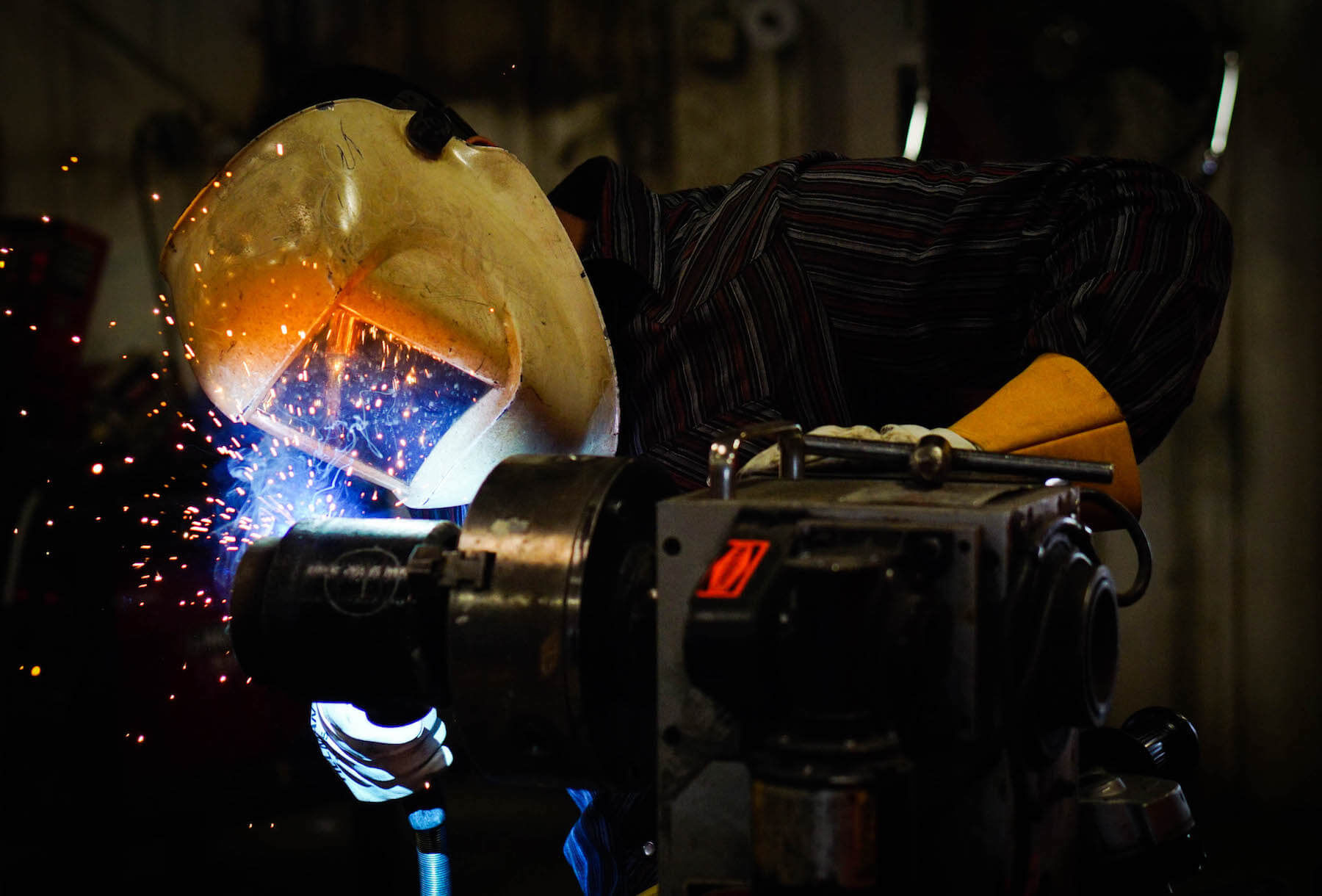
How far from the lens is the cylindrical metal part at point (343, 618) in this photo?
0.81 metres

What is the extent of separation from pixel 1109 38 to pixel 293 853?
366 centimetres

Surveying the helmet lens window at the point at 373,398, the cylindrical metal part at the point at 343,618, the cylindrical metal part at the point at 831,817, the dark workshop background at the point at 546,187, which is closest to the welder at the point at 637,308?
the helmet lens window at the point at 373,398

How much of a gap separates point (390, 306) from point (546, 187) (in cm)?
269

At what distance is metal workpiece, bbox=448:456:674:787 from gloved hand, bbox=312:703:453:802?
575 mm

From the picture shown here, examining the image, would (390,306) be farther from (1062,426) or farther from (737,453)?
(1062,426)

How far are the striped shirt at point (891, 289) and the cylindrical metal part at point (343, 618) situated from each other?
0.88 metres

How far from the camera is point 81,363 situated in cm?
347

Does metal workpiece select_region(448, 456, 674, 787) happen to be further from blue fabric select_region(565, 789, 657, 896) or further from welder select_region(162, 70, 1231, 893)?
blue fabric select_region(565, 789, 657, 896)

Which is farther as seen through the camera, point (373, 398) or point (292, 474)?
point (292, 474)

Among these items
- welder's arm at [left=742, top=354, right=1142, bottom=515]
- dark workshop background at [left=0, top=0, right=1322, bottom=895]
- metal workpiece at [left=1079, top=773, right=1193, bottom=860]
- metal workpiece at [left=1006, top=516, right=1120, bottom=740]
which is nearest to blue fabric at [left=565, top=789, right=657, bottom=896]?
welder's arm at [left=742, top=354, right=1142, bottom=515]

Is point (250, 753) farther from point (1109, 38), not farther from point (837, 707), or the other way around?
point (1109, 38)

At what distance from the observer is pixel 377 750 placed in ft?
4.62

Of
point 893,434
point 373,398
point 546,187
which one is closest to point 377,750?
point 373,398

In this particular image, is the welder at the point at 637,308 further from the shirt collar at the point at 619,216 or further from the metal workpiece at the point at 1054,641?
the metal workpiece at the point at 1054,641
